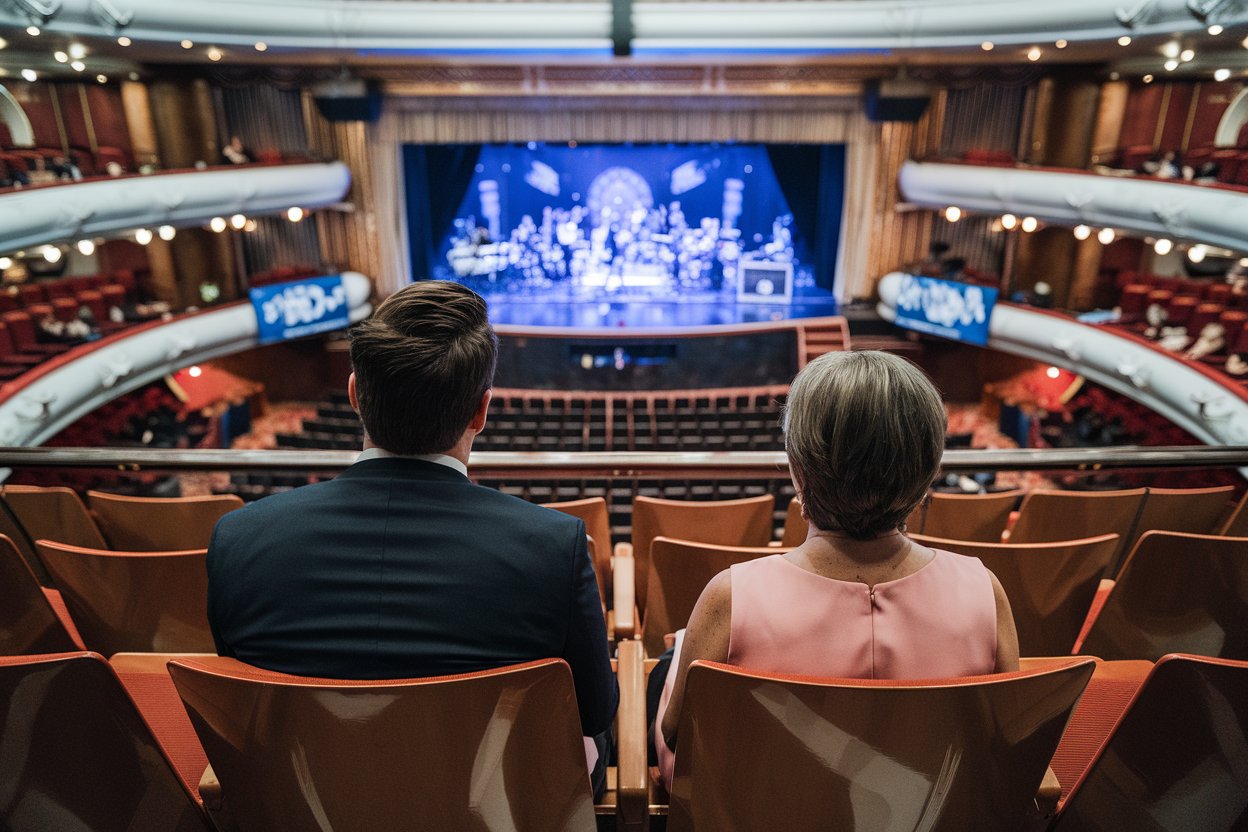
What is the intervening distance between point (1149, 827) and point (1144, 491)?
149cm

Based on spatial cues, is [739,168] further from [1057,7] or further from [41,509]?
[41,509]

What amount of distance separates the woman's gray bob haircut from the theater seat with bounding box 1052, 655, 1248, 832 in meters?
0.43

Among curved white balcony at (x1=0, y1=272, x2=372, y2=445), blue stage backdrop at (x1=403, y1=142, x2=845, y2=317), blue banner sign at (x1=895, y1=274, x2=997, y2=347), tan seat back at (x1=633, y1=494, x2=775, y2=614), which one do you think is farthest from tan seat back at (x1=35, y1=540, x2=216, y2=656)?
blue stage backdrop at (x1=403, y1=142, x2=845, y2=317)

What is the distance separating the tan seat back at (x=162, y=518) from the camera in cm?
242

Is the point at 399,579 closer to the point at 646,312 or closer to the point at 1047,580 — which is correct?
the point at 1047,580

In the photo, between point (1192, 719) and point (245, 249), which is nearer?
point (1192, 719)

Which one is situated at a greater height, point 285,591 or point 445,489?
point 445,489

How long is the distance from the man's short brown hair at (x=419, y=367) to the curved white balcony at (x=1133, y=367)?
8.56m

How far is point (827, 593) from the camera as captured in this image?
1.21 m

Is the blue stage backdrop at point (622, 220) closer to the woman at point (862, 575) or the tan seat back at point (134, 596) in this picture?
the tan seat back at point (134, 596)

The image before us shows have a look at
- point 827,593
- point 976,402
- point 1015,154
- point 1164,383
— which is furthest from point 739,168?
point 827,593

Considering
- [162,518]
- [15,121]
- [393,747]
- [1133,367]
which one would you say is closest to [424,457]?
[393,747]

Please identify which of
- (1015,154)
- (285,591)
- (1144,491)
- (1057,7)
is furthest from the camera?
(1015,154)

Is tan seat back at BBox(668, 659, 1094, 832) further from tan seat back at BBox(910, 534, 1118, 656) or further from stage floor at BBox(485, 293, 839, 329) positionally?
stage floor at BBox(485, 293, 839, 329)
